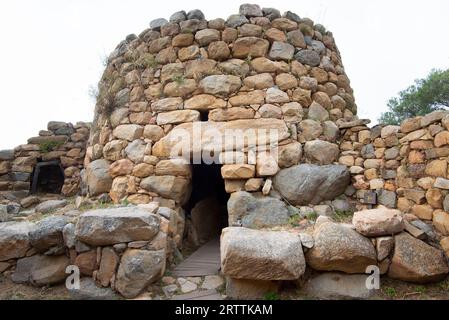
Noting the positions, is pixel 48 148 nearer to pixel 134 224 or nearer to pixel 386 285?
pixel 134 224

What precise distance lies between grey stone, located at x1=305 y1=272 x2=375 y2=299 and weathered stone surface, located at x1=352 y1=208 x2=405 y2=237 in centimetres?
41

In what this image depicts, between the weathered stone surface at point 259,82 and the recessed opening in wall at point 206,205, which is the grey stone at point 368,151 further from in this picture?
the recessed opening in wall at point 206,205

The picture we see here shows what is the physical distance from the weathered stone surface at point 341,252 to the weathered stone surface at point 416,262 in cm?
23

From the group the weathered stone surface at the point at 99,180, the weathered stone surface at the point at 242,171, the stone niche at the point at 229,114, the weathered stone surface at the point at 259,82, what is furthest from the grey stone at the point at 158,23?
the weathered stone surface at the point at 242,171

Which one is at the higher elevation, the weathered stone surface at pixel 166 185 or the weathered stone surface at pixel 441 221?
the weathered stone surface at pixel 166 185

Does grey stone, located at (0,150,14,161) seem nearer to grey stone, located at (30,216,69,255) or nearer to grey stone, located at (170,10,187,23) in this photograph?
grey stone, located at (30,216,69,255)

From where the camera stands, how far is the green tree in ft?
23.0

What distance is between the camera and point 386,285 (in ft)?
8.38

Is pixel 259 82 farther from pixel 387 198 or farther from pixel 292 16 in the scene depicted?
pixel 387 198

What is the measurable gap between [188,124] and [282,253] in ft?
6.77

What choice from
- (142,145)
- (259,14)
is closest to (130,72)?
(142,145)

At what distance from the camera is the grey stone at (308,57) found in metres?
3.97

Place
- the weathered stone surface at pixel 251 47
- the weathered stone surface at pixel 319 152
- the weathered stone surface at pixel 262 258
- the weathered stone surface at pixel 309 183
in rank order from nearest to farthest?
the weathered stone surface at pixel 262 258 < the weathered stone surface at pixel 309 183 < the weathered stone surface at pixel 319 152 < the weathered stone surface at pixel 251 47

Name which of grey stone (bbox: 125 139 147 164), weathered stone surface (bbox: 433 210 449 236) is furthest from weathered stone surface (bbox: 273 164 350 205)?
grey stone (bbox: 125 139 147 164)
